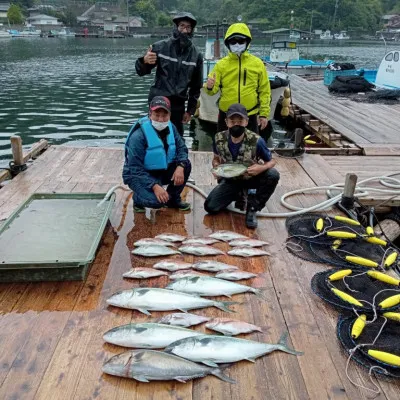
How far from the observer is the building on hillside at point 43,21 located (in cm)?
9531

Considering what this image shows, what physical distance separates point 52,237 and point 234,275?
182 centimetres

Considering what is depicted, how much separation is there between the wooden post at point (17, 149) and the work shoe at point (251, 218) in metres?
3.80

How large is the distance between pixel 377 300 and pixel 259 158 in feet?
7.12

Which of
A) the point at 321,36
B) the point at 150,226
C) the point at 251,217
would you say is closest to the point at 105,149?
the point at 150,226

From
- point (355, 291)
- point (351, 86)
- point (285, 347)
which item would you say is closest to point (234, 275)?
point (285, 347)

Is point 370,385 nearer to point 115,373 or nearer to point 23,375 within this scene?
point 115,373

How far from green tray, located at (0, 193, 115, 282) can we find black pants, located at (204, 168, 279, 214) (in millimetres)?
1259

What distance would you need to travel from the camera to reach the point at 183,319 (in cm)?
293

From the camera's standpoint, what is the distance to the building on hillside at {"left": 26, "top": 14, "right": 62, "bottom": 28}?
95312 mm

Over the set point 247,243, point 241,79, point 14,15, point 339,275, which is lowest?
point 247,243

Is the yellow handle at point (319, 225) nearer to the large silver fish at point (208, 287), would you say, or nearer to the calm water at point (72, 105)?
the large silver fish at point (208, 287)

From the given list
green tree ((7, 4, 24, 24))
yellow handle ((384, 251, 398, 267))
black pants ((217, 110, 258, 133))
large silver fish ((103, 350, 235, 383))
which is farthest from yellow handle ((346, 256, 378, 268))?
green tree ((7, 4, 24, 24))

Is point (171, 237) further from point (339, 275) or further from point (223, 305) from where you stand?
point (339, 275)

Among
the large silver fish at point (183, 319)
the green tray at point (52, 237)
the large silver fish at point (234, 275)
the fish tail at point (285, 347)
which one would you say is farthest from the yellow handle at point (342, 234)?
the green tray at point (52, 237)
